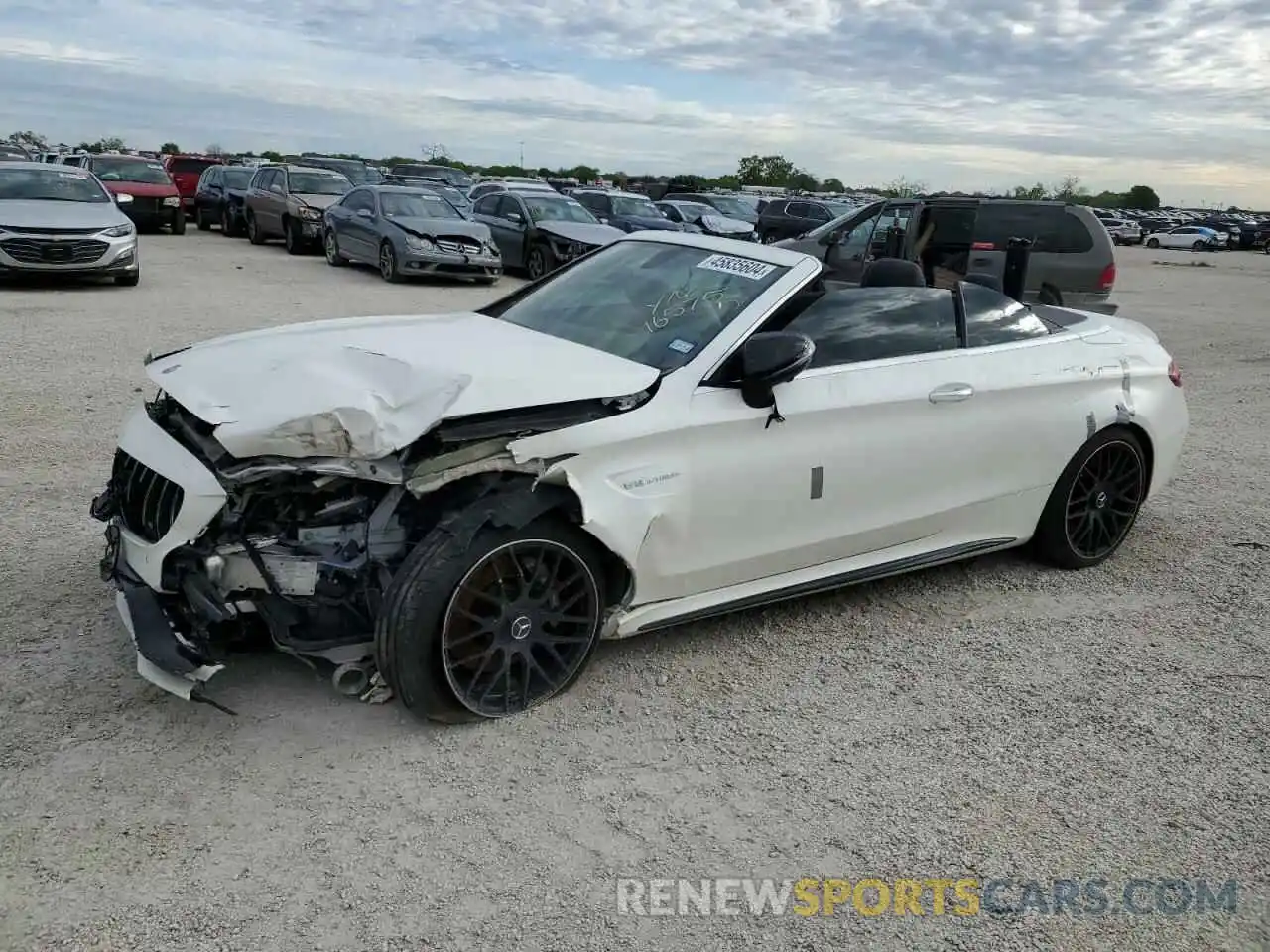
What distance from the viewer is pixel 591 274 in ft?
16.5

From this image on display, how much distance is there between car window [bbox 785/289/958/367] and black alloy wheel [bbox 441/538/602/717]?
1364 mm

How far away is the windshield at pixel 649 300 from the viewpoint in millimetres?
4211

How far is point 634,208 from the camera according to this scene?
23.6 m

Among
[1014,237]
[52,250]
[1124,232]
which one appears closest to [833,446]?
[1014,237]

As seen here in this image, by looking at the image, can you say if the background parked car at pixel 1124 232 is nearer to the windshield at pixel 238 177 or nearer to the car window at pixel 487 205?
the car window at pixel 487 205

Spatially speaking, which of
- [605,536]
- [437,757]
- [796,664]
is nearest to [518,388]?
[605,536]

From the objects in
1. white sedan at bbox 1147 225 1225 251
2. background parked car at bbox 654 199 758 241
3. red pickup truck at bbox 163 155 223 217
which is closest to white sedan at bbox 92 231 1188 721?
background parked car at bbox 654 199 758 241

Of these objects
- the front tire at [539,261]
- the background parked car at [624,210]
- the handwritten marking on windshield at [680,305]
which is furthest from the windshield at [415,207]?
the handwritten marking on windshield at [680,305]

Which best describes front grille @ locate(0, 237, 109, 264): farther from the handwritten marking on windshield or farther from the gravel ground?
the handwritten marking on windshield

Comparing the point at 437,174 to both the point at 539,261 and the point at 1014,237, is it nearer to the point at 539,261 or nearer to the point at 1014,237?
the point at 539,261

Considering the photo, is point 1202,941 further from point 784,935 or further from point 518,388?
point 518,388

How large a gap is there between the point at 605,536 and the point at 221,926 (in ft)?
5.37

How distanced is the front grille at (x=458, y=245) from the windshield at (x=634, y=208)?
258 inches

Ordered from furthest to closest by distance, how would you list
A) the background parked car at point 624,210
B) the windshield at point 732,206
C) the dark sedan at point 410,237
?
the windshield at point 732,206
the background parked car at point 624,210
the dark sedan at point 410,237
